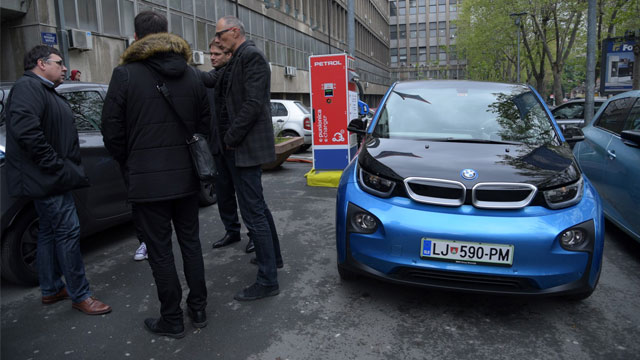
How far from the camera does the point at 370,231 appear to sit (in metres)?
3.06

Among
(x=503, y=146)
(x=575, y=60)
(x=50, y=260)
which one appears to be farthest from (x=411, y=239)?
(x=575, y=60)

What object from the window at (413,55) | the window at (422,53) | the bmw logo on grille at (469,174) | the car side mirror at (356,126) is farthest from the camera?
the window at (413,55)

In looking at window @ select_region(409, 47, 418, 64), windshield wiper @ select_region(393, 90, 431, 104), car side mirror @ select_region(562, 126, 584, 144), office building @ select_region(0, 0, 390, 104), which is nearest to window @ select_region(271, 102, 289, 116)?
office building @ select_region(0, 0, 390, 104)

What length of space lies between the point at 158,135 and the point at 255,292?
139cm

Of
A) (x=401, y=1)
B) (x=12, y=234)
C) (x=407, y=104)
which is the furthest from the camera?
(x=401, y=1)

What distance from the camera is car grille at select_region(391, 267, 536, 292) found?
2838 mm

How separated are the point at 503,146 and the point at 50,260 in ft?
11.3

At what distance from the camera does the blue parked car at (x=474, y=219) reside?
2.81 metres

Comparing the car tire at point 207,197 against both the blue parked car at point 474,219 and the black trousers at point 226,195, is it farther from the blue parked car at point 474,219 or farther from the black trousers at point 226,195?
the blue parked car at point 474,219

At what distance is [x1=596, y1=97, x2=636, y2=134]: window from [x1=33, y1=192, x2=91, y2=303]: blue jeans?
16.9 ft

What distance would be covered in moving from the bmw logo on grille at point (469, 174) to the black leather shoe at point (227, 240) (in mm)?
2563

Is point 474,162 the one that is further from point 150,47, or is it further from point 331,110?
point 331,110

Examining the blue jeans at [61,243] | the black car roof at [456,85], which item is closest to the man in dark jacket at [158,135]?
the blue jeans at [61,243]

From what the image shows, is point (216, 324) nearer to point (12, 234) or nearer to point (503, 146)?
point (12, 234)
